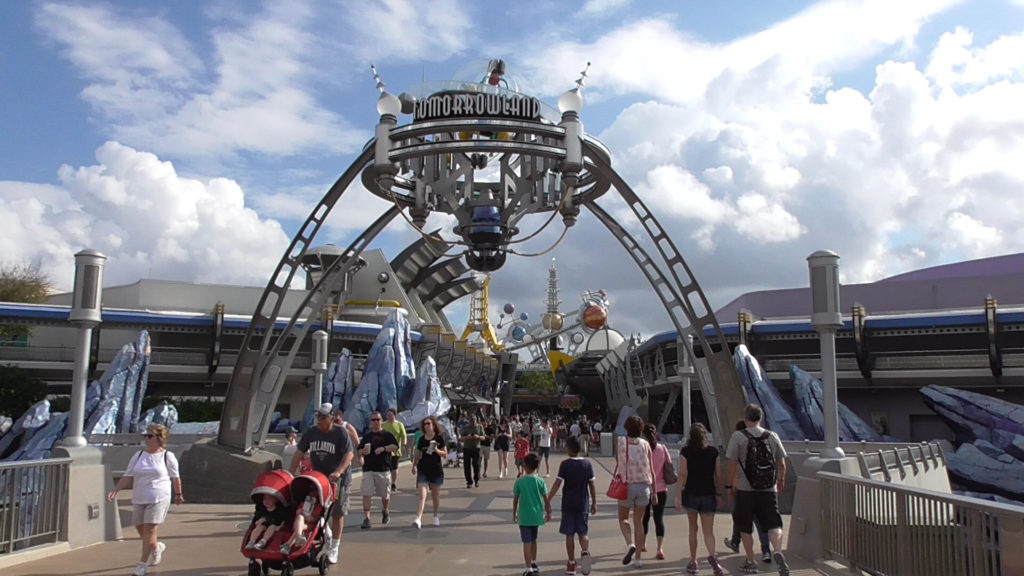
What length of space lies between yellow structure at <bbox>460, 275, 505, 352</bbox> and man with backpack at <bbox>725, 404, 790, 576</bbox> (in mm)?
82269

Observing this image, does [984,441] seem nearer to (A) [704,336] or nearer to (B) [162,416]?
(A) [704,336]

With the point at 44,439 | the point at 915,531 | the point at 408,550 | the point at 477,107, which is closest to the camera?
the point at 915,531

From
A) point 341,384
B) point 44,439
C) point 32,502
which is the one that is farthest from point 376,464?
point 341,384

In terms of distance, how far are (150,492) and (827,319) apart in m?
8.85

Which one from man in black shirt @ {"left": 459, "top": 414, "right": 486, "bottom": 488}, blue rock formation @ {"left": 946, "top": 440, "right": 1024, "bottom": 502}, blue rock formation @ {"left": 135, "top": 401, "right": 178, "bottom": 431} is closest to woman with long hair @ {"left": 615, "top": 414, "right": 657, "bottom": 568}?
man in black shirt @ {"left": 459, "top": 414, "right": 486, "bottom": 488}

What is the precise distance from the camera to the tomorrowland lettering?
602 inches

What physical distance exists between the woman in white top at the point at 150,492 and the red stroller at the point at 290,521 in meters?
1.20

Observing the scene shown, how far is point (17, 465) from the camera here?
8508 mm

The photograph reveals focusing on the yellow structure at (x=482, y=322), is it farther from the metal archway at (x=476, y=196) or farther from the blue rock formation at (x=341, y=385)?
the metal archway at (x=476, y=196)

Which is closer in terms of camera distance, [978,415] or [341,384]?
[978,415]

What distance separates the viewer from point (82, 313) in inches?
434

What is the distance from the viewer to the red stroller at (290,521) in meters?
7.04

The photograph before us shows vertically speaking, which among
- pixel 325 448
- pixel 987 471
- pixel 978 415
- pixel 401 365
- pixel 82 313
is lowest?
pixel 987 471

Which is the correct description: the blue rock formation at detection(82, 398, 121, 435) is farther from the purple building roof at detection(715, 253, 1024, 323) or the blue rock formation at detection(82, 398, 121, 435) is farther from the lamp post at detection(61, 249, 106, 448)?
the purple building roof at detection(715, 253, 1024, 323)
